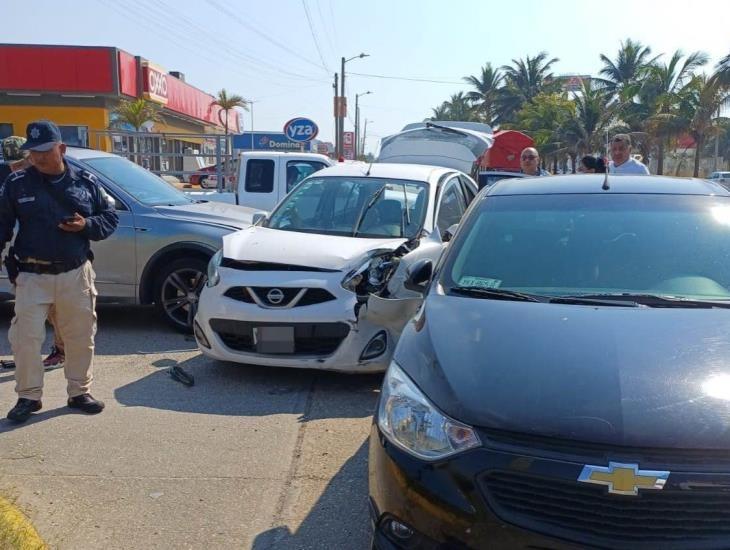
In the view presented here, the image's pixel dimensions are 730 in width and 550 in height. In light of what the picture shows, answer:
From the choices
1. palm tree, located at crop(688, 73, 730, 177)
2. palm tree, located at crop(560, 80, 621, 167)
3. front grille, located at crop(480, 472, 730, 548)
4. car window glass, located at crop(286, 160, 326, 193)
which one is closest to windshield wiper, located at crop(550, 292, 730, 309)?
front grille, located at crop(480, 472, 730, 548)

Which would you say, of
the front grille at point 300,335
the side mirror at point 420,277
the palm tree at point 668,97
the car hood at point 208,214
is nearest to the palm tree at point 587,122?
the palm tree at point 668,97

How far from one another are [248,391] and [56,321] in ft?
4.71

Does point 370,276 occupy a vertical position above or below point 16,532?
above

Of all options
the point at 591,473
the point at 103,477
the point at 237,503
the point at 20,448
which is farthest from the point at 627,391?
the point at 20,448

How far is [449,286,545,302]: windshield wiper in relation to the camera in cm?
330

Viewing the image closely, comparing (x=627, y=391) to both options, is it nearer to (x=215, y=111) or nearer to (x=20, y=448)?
(x=20, y=448)

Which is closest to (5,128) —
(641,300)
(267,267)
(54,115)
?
(54,115)

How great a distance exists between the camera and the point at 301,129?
19.5m

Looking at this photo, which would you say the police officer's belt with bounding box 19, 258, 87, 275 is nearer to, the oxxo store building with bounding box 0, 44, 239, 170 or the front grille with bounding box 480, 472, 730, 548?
the front grille with bounding box 480, 472, 730, 548

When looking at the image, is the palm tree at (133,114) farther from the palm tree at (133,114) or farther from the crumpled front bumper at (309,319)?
the crumpled front bumper at (309,319)

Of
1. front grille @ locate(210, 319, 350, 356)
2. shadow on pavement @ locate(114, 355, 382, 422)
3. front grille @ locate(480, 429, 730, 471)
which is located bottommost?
shadow on pavement @ locate(114, 355, 382, 422)

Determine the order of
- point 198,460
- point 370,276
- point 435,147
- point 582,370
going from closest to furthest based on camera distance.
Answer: point 582,370 → point 198,460 → point 370,276 → point 435,147

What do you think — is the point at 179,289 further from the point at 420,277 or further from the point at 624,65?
the point at 624,65

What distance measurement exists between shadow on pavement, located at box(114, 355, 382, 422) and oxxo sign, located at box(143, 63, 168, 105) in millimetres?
25913
